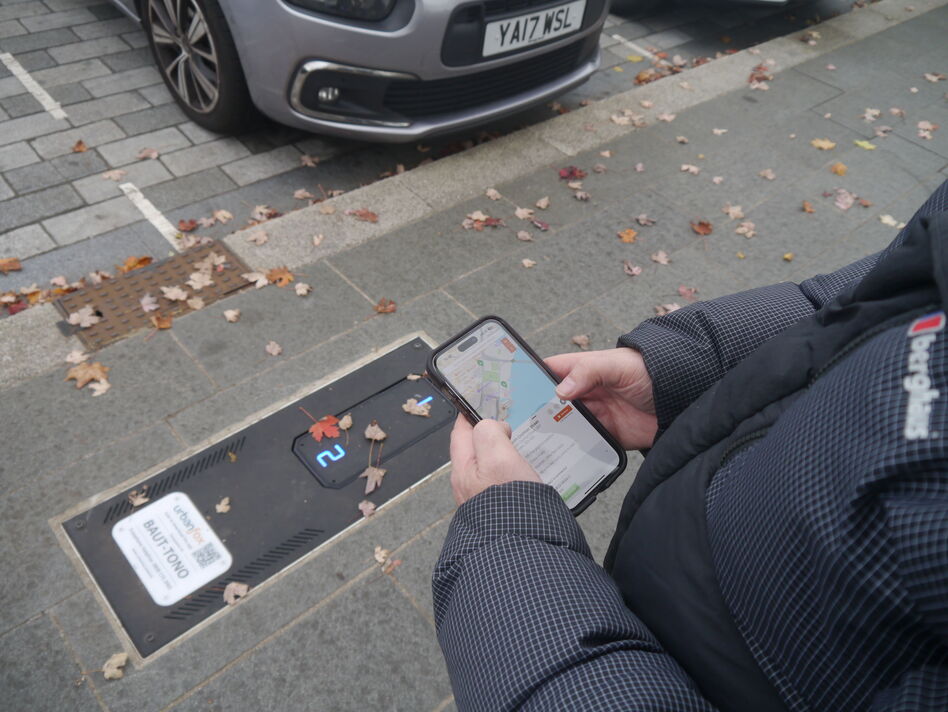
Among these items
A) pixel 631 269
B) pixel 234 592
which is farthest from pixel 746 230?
pixel 234 592

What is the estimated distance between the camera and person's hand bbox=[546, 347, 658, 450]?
5.57ft

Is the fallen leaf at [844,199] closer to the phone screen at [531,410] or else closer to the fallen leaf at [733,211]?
the fallen leaf at [733,211]

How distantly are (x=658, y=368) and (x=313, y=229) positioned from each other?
2.69m

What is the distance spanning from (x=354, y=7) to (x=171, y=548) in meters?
2.67

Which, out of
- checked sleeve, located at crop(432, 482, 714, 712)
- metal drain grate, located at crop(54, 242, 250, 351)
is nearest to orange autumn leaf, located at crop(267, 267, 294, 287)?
metal drain grate, located at crop(54, 242, 250, 351)

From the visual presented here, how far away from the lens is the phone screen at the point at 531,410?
6.07 feet

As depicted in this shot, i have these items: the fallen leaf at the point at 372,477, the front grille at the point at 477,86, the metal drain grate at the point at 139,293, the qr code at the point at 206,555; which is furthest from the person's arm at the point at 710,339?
the front grille at the point at 477,86

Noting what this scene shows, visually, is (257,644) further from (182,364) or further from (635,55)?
(635,55)

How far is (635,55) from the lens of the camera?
6.18m

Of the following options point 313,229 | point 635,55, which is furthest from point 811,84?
point 313,229

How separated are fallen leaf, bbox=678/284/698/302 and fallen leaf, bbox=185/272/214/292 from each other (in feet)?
7.92

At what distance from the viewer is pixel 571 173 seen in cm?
452

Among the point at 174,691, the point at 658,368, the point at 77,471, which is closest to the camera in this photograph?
the point at 658,368

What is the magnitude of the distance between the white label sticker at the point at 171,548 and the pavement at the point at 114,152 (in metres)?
1.58
